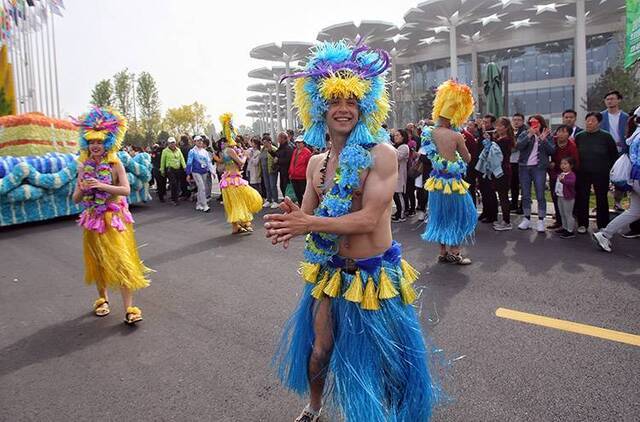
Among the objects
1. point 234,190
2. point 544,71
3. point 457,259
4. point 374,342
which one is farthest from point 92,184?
point 544,71

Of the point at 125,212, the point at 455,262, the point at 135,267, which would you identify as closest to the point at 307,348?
the point at 135,267

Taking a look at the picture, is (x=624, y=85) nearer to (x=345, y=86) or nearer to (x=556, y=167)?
(x=556, y=167)

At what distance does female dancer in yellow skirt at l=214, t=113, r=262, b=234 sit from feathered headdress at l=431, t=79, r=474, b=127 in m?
4.21

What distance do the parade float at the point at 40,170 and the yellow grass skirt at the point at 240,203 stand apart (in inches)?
171

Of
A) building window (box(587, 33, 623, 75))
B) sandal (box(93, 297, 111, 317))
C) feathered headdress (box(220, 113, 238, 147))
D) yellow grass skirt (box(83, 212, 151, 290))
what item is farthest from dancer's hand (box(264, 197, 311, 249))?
building window (box(587, 33, 623, 75))

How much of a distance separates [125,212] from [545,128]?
6.22 m

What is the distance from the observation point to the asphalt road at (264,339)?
9.01 ft

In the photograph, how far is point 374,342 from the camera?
2162 mm

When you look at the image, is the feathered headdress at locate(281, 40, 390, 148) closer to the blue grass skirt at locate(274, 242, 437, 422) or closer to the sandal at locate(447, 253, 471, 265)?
the blue grass skirt at locate(274, 242, 437, 422)

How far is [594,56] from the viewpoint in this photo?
34.6 m

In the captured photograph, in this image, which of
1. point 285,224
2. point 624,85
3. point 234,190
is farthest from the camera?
point 624,85

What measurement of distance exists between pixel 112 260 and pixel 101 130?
127 cm

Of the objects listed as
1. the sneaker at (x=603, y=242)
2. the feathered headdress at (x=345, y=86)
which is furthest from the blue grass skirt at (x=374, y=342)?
the sneaker at (x=603, y=242)

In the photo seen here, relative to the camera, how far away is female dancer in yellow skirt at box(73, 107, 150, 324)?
13.9 ft
